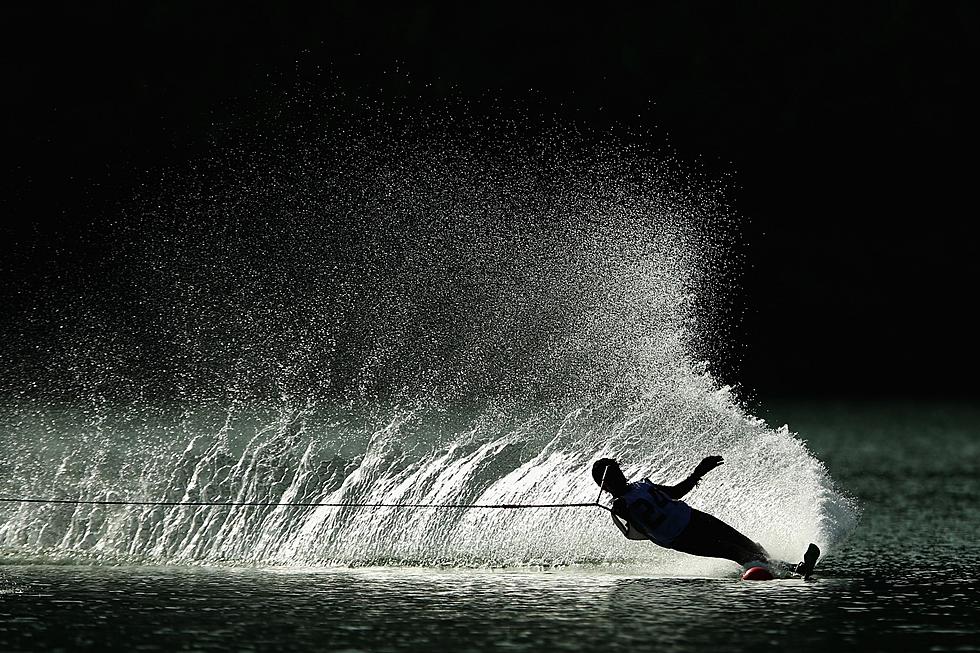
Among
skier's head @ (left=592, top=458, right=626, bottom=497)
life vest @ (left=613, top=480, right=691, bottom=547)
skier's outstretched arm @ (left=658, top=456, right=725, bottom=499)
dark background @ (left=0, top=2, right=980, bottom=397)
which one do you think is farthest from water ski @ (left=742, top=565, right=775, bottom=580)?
dark background @ (left=0, top=2, right=980, bottom=397)

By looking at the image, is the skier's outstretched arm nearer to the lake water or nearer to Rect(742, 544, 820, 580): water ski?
the lake water

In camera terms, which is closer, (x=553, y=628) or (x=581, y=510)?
(x=553, y=628)

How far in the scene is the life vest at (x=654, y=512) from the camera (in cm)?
1727

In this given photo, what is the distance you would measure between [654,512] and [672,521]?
195mm

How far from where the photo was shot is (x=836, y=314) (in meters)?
88.8

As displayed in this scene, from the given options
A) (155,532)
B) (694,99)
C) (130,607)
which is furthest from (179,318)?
(130,607)

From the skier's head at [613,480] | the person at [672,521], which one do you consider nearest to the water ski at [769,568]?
the person at [672,521]

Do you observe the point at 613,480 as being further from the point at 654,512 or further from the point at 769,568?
the point at 769,568

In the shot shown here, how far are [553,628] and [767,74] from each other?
95144 millimetres

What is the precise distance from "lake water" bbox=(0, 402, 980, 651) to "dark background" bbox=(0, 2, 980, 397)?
60609 millimetres

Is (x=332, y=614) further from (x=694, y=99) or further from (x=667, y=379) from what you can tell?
(x=694, y=99)

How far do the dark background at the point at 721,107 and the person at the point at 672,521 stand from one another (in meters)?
61.0

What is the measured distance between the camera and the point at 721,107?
101 meters

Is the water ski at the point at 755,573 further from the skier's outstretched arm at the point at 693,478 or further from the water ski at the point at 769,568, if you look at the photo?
the skier's outstretched arm at the point at 693,478
